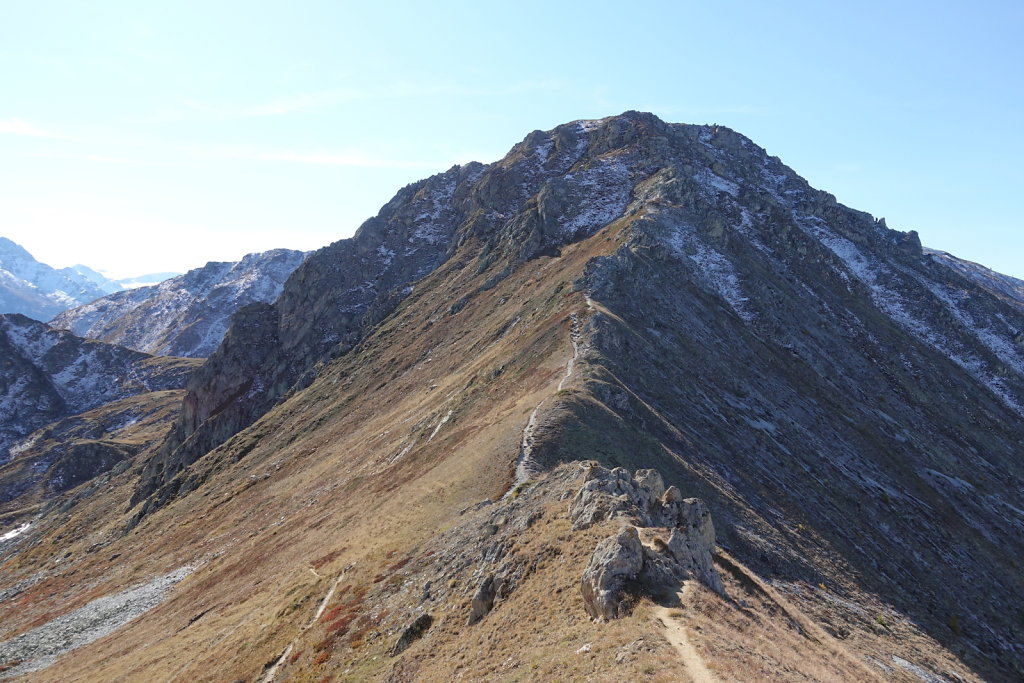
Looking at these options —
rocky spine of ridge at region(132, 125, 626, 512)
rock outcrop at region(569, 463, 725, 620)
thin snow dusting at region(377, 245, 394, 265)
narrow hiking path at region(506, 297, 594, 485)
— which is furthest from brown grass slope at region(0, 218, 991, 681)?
thin snow dusting at region(377, 245, 394, 265)

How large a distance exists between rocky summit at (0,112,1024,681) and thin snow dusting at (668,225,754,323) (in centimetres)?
63

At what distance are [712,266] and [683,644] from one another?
10258 cm

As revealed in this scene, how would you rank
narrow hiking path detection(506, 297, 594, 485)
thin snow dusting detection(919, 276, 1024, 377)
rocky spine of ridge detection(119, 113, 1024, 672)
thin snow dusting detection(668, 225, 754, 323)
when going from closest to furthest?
narrow hiking path detection(506, 297, 594, 485) → rocky spine of ridge detection(119, 113, 1024, 672) → thin snow dusting detection(668, 225, 754, 323) → thin snow dusting detection(919, 276, 1024, 377)

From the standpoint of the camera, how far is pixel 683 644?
20.7 metres

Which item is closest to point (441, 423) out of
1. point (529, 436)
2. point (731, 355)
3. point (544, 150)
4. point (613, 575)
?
point (529, 436)

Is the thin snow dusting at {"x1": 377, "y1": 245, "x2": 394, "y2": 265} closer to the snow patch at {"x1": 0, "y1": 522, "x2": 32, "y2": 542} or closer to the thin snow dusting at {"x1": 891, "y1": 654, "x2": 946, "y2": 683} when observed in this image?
the snow patch at {"x1": 0, "y1": 522, "x2": 32, "y2": 542}

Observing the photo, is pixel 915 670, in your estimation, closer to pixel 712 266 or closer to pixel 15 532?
pixel 712 266

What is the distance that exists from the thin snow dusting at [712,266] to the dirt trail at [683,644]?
88.1m

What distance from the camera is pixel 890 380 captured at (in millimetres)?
108438

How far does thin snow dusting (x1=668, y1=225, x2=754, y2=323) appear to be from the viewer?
10762 centimetres

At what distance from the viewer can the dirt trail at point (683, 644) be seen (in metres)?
18.6

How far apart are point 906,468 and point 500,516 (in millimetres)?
66291

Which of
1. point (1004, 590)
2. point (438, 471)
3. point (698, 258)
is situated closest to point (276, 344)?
point (698, 258)

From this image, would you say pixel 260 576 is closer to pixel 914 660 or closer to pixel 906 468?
pixel 914 660
